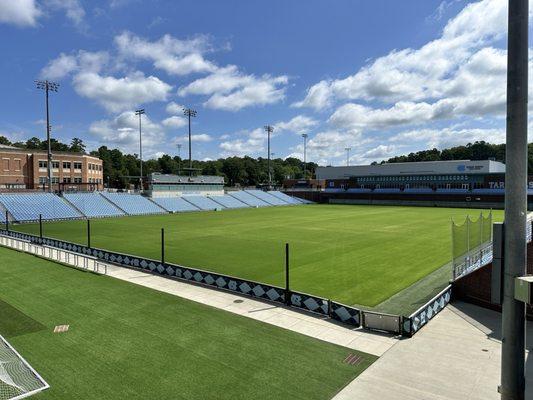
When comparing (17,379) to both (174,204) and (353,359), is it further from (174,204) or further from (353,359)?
(174,204)

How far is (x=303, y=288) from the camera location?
58.7 feet

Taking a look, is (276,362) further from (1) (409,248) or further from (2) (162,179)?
(2) (162,179)

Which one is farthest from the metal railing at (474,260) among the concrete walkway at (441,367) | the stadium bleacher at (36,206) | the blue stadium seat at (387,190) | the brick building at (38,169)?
the brick building at (38,169)

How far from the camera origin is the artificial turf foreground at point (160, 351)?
8.88 m

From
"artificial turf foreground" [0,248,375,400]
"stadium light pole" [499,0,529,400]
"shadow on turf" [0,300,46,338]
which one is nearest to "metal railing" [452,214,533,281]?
"artificial turf foreground" [0,248,375,400]

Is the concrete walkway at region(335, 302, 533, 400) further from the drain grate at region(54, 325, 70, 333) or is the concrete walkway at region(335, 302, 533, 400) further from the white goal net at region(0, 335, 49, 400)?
the drain grate at region(54, 325, 70, 333)

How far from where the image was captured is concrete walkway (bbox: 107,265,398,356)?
11.6 meters

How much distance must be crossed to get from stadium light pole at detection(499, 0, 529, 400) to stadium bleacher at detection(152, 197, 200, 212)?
65929 mm

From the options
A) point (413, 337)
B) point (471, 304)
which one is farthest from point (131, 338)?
point (471, 304)

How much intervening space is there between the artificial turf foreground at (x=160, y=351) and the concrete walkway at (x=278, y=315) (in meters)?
0.52

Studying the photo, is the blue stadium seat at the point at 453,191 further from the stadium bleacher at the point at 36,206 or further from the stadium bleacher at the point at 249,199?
the stadium bleacher at the point at 36,206

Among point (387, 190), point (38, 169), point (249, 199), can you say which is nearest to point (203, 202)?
point (249, 199)

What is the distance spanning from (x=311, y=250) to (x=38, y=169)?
288ft

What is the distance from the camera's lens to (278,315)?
555 inches
